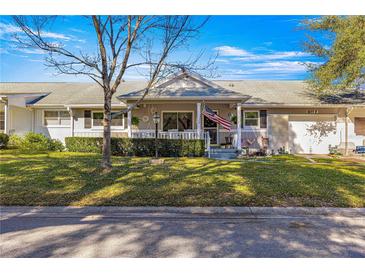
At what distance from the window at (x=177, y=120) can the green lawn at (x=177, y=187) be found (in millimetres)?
7459

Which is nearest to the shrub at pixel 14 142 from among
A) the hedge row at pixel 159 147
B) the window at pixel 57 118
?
the window at pixel 57 118

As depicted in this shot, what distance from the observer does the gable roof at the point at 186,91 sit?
1238 cm

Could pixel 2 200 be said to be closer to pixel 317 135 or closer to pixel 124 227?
pixel 124 227

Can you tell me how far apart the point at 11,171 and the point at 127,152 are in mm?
5580

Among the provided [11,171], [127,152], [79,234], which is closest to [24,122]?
[127,152]

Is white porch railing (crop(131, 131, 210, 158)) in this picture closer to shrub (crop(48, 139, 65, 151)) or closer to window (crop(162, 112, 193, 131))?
window (crop(162, 112, 193, 131))

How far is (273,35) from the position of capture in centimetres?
760

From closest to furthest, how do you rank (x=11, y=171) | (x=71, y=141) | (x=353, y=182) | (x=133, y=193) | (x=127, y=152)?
(x=133, y=193) → (x=353, y=182) → (x=11, y=171) → (x=127, y=152) → (x=71, y=141)

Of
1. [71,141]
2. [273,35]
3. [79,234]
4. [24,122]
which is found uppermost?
[273,35]

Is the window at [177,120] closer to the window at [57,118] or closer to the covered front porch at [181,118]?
the covered front porch at [181,118]

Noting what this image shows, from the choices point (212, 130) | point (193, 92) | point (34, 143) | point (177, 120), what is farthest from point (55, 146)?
point (212, 130)

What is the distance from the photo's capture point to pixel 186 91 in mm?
12922

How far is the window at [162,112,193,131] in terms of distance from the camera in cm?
1536
